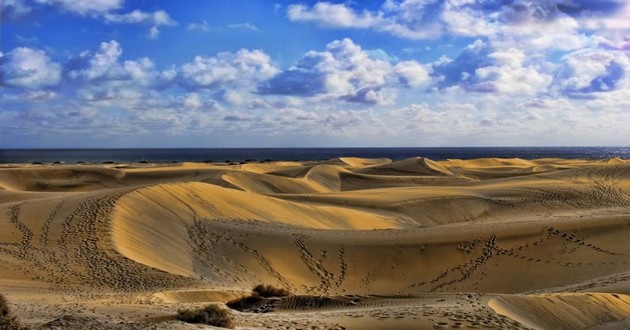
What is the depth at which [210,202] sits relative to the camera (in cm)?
2253

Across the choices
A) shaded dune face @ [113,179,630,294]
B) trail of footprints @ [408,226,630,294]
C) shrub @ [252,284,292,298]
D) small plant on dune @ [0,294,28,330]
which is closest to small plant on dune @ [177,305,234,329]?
small plant on dune @ [0,294,28,330]

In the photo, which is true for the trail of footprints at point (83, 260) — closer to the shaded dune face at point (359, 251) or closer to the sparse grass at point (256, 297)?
the shaded dune face at point (359, 251)

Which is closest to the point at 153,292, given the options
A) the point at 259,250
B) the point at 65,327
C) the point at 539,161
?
the point at 65,327

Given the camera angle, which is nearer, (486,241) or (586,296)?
(586,296)

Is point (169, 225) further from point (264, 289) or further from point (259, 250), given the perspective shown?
point (264, 289)

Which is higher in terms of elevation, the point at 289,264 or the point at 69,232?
the point at 69,232

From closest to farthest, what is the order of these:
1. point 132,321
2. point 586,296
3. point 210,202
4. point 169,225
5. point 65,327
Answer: point 65,327, point 132,321, point 586,296, point 169,225, point 210,202

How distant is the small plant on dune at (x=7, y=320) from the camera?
658 centimetres

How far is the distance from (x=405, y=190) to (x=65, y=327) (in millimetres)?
29837

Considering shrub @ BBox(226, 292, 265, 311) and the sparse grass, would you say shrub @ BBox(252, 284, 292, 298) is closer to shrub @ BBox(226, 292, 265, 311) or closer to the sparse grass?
the sparse grass

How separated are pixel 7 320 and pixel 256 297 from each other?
219 inches

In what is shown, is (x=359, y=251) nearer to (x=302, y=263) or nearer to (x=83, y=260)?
(x=302, y=263)

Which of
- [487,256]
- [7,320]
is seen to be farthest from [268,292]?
[487,256]

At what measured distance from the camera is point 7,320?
6.66 m
